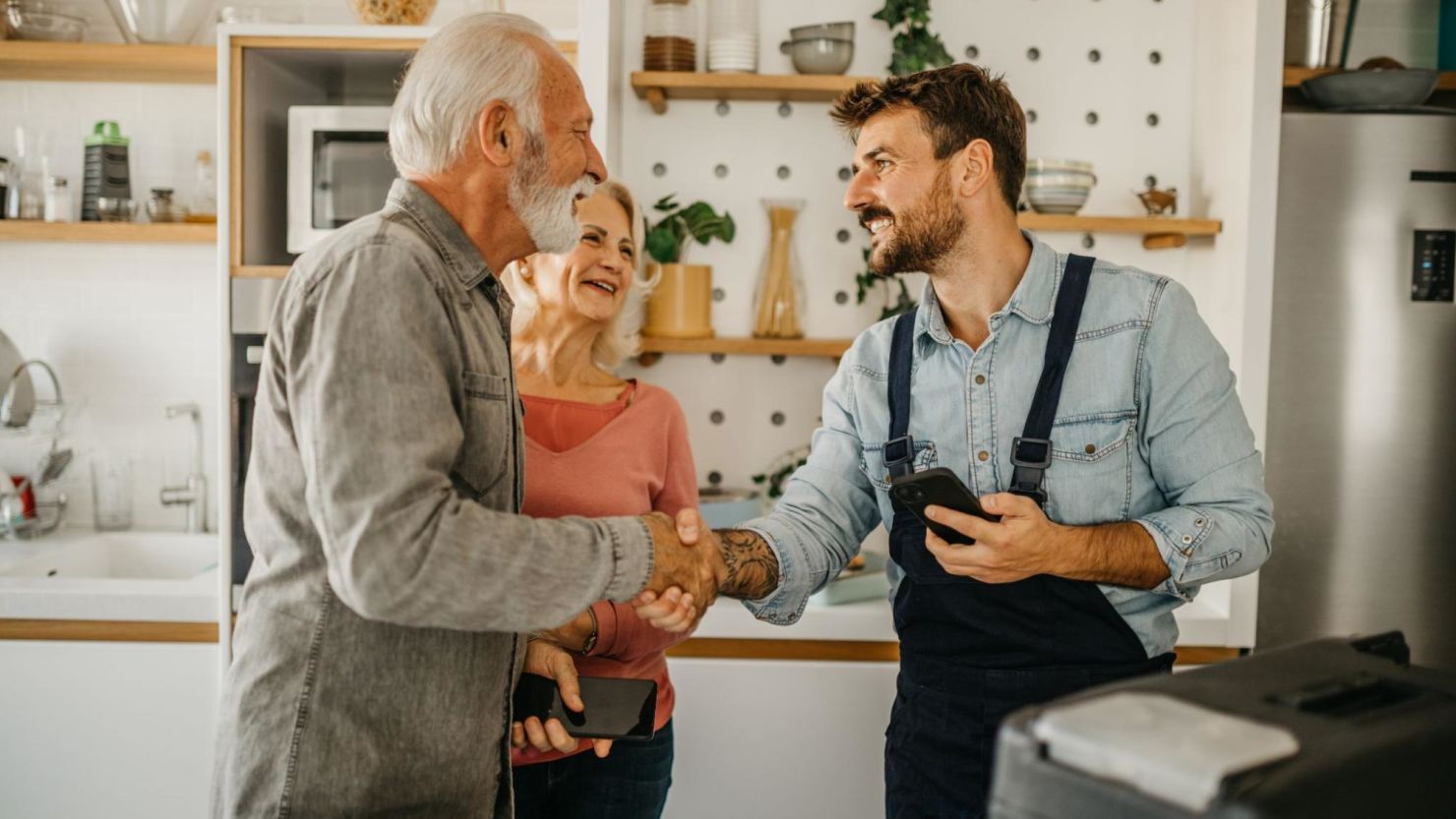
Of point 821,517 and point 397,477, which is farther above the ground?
point 397,477

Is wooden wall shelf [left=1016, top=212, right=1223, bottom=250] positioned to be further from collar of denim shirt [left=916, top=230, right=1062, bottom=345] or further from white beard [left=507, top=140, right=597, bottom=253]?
white beard [left=507, top=140, right=597, bottom=253]

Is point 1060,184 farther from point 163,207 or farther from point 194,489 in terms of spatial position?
point 194,489

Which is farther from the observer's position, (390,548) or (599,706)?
(599,706)

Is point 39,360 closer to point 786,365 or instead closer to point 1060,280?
point 786,365

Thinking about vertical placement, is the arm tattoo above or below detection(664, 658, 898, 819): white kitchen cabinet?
above

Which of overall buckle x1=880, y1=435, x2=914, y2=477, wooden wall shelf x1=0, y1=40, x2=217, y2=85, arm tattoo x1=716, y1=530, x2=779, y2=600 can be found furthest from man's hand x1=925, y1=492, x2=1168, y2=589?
wooden wall shelf x1=0, y1=40, x2=217, y2=85

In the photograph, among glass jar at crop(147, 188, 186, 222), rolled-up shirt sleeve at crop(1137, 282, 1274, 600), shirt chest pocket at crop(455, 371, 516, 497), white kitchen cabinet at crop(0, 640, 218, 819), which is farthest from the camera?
glass jar at crop(147, 188, 186, 222)

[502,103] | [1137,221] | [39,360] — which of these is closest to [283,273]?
[39,360]

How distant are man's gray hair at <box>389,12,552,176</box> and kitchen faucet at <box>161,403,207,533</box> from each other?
2.09m

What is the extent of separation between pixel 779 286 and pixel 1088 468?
140 centimetres

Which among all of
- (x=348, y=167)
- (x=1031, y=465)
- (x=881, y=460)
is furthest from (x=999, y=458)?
(x=348, y=167)

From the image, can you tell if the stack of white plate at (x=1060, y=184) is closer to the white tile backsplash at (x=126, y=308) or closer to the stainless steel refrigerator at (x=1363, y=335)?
the stainless steel refrigerator at (x=1363, y=335)

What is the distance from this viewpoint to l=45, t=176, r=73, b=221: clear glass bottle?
2904mm

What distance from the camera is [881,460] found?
173cm
